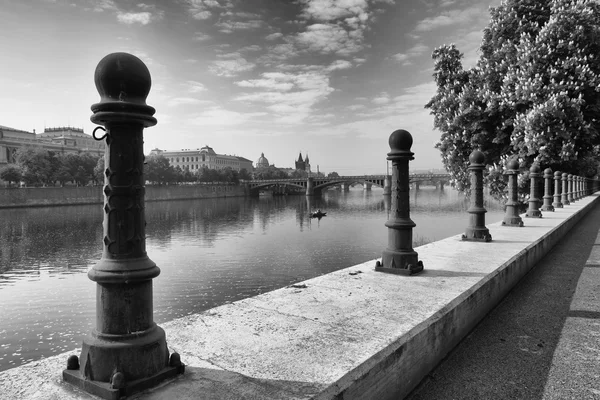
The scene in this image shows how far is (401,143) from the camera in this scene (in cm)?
563

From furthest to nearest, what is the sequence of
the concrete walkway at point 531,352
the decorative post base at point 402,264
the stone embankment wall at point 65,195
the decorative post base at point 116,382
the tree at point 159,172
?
the tree at point 159,172 < the stone embankment wall at point 65,195 < the decorative post base at point 402,264 < the concrete walkway at point 531,352 < the decorative post base at point 116,382

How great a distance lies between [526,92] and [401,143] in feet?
48.2

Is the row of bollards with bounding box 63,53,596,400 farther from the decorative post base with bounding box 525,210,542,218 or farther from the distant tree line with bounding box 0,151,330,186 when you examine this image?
the distant tree line with bounding box 0,151,330,186

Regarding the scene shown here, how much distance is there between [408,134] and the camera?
5609 millimetres

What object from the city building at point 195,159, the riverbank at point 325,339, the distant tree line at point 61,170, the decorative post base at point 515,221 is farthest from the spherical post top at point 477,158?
the city building at point 195,159

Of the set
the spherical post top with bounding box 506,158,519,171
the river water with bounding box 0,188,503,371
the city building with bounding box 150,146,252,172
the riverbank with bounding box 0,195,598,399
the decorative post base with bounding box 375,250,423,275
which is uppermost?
the city building with bounding box 150,146,252,172

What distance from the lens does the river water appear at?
12375 millimetres

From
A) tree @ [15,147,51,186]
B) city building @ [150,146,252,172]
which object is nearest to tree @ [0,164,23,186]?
tree @ [15,147,51,186]

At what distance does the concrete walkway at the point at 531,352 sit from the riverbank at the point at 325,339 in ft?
0.50

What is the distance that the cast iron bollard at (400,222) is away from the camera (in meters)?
5.44

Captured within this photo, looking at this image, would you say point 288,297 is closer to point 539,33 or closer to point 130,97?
point 130,97

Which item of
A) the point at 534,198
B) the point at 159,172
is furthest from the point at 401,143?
the point at 159,172

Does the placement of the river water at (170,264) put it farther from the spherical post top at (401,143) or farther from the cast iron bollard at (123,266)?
the spherical post top at (401,143)

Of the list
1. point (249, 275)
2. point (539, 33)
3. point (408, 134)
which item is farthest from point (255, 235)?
point (408, 134)
